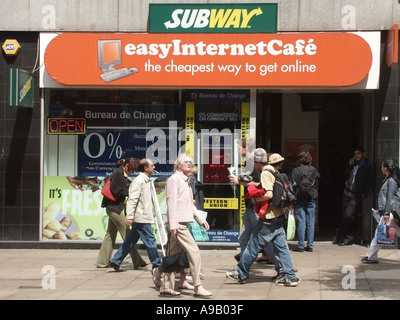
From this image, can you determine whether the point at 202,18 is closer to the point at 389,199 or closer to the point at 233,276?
the point at 389,199

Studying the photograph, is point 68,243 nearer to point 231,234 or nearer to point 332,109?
point 231,234

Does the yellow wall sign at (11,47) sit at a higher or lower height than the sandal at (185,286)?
higher

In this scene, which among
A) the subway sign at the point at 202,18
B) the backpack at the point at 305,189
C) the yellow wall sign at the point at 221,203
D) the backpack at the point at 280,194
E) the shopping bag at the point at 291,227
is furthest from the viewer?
the yellow wall sign at the point at 221,203

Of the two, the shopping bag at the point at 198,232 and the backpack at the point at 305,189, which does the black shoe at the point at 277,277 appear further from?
the backpack at the point at 305,189

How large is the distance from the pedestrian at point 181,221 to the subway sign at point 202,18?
190 inches

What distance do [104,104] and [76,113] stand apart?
0.55m

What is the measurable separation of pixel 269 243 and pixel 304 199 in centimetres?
362

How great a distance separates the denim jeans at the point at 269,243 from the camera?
10422 millimetres

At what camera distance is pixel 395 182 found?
12234 millimetres

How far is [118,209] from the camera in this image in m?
12.1

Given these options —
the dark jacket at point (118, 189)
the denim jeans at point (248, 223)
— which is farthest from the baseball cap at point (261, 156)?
the dark jacket at point (118, 189)

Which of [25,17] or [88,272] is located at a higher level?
[25,17]

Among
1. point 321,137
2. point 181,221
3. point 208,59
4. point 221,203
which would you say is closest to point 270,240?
point 181,221
